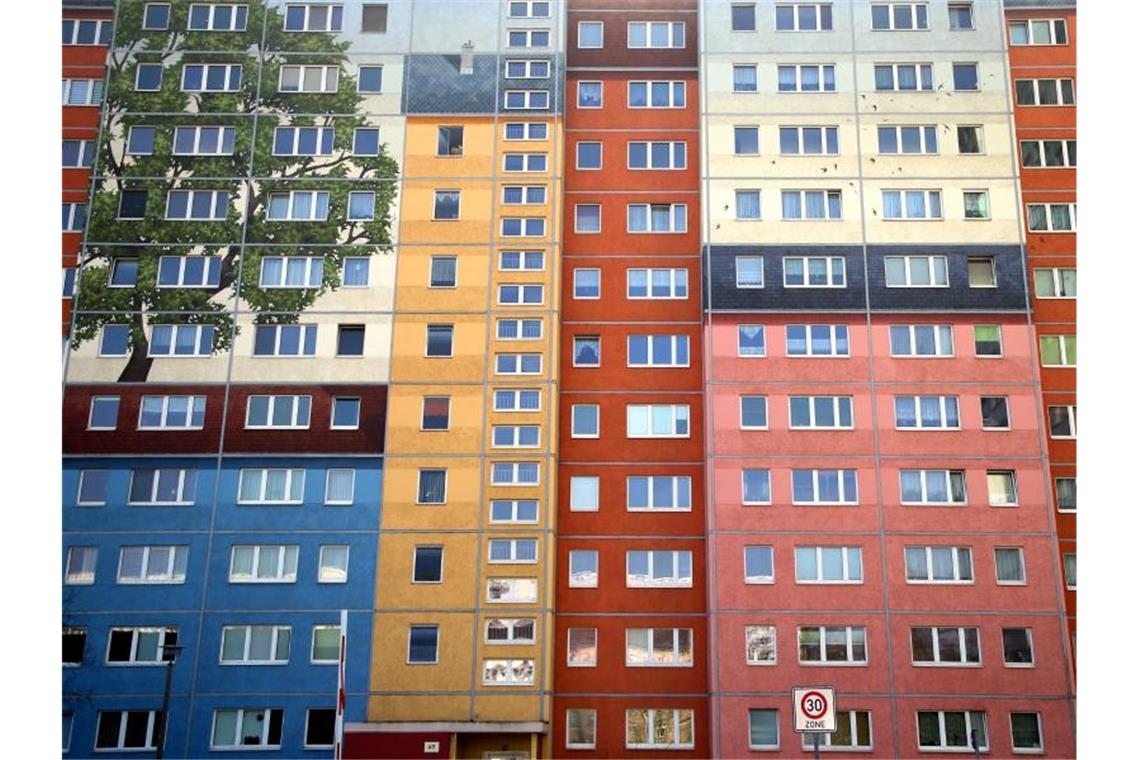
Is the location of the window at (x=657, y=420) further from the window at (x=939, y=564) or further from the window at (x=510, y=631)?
the window at (x=939, y=564)

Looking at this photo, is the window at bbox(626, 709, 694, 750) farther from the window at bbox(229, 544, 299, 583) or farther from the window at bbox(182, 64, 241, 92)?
the window at bbox(182, 64, 241, 92)

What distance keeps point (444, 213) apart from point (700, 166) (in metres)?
11.2

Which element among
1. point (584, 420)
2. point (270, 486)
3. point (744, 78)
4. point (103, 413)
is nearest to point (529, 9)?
point (744, 78)

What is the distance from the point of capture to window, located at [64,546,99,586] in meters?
40.7

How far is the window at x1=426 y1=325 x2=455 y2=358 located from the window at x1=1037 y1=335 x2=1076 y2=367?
2388 cm

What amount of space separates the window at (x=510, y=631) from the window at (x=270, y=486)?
8973 mm

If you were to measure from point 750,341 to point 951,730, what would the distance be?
16264mm

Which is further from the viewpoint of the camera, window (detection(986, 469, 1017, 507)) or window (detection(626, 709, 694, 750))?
window (detection(986, 469, 1017, 507))

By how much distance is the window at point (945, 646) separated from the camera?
39.2 metres

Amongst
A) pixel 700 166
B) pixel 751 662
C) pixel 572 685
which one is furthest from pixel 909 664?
pixel 700 166

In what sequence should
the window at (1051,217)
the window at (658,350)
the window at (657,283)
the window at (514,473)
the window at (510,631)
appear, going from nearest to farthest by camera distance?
the window at (510,631) < the window at (514,473) < the window at (658,350) < the window at (1051,217) < the window at (657,283)

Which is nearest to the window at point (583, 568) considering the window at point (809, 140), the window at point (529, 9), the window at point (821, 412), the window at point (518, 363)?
the window at point (518, 363)

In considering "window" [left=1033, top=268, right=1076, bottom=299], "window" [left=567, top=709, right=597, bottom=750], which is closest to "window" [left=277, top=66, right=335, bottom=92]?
"window" [left=567, top=709, right=597, bottom=750]

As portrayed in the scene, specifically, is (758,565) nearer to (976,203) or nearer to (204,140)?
(976,203)
